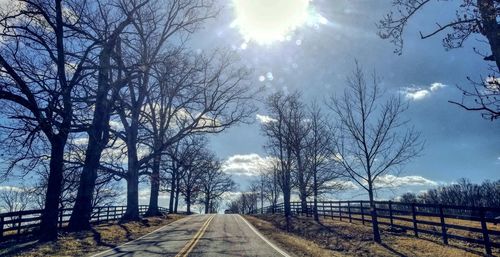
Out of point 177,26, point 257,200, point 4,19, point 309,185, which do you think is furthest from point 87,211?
point 257,200

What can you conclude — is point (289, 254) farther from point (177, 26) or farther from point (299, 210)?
point (299, 210)

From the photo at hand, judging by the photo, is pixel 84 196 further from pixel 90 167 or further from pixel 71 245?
pixel 71 245

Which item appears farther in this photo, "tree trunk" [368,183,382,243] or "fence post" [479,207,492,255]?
"tree trunk" [368,183,382,243]

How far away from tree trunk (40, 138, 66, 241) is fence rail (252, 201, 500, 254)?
13149 mm

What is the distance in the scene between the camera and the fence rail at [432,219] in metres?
12.0

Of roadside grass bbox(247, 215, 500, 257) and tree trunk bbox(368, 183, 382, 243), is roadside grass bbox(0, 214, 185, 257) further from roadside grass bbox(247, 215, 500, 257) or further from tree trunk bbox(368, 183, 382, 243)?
tree trunk bbox(368, 183, 382, 243)

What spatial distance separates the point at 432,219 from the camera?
24.0 m

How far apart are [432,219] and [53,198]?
21053mm

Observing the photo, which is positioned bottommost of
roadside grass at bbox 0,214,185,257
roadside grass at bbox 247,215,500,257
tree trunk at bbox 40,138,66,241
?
roadside grass at bbox 247,215,500,257

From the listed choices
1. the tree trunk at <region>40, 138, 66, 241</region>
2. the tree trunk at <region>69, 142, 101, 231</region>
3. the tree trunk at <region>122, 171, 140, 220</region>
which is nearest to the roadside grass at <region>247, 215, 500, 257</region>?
the tree trunk at <region>40, 138, 66, 241</region>

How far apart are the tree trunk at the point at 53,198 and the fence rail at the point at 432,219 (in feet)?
43.1

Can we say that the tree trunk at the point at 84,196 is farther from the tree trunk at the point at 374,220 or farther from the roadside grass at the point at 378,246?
the tree trunk at the point at 374,220

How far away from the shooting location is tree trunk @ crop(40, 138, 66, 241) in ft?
52.2

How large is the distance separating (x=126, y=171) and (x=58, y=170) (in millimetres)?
11546
